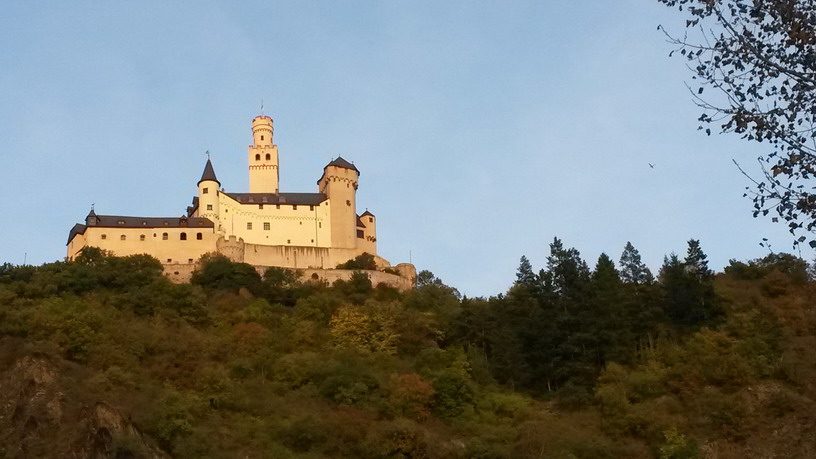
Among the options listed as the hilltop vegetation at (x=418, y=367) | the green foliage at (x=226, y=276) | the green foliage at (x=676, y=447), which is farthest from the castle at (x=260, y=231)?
the green foliage at (x=676, y=447)

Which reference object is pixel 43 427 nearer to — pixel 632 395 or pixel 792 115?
pixel 632 395

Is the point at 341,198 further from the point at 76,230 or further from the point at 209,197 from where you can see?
the point at 76,230

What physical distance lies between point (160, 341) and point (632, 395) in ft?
73.6

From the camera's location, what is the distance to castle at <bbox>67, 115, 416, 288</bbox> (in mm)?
64562

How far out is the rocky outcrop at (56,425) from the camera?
3672 cm

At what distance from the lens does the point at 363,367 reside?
153ft

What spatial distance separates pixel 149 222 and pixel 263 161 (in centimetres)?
1178

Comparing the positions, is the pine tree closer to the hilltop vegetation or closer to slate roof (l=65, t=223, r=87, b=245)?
the hilltop vegetation

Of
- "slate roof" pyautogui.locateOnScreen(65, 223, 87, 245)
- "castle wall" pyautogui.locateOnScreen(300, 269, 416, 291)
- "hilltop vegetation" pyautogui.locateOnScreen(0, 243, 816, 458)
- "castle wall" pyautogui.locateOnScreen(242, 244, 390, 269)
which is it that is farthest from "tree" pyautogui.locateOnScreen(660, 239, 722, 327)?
"slate roof" pyautogui.locateOnScreen(65, 223, 87, 245)

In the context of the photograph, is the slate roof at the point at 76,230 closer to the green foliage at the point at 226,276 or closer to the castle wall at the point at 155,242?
the castle wall at the point at 155,242

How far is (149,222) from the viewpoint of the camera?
216ft

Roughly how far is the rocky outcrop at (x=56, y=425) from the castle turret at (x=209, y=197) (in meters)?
26.3

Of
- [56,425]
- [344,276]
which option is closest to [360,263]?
[344,276]

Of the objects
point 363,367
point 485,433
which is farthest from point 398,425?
point 363,367
